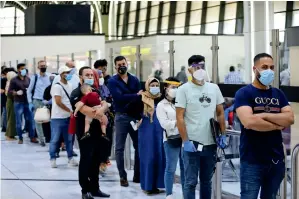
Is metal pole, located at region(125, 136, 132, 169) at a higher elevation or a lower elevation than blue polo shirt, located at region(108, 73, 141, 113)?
lower

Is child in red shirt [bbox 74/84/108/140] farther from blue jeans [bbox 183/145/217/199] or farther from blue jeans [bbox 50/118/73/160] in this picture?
blue jeans [bbox 50/118/73/160]

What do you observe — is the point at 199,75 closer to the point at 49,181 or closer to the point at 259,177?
the point at 259,177

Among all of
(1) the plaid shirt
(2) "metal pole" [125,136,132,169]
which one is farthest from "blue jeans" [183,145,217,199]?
(2) "metal pole" [125,136,132,169]

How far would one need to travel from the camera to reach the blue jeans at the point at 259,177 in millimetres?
5501

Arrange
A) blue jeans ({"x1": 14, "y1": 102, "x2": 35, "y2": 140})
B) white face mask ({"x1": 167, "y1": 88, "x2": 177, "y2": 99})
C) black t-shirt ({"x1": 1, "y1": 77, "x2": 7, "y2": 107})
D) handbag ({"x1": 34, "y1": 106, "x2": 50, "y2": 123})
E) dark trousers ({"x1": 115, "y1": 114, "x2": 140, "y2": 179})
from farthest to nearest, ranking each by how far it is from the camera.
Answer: black t-shirt ({"x1": 1, "y1": 77, "x2": 7, "y2": 107})
blue jeans ({"x1": 14, "y1": 102, "x2": 35, "y2": 140})
handbag ({"x1": 34, "y1": 106, "x2": 50, "y2": 123})
dark trousers ({"x1": 115, "y1": 114, "x2": 140, "y2": 179})
white face mask ({"x1": 167, "y1": 88, "x2": 177, "y2": 99})

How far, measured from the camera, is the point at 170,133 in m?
7.72

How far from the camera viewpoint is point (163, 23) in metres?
45.5

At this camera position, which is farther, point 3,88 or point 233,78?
point 3,88

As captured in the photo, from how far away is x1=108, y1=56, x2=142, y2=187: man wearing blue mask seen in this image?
Result: 9141mm

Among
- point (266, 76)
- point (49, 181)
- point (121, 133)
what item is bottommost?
point (49, 181)

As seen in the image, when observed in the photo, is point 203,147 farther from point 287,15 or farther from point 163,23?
point 163,23

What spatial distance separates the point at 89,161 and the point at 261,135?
3.11 meters

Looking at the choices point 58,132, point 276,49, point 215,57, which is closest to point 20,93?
point 58,132

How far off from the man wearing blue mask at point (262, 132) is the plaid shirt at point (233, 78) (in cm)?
324
